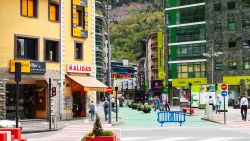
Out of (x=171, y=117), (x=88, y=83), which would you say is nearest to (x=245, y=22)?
(x=88, y=83)

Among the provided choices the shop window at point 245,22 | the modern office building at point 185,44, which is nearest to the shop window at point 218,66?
the modern office building at point 185,44

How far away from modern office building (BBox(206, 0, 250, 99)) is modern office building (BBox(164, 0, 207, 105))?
165 cm

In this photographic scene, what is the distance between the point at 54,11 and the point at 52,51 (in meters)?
3.34

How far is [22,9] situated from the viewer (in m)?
39.3

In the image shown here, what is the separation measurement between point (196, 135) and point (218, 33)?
58399 millimetres

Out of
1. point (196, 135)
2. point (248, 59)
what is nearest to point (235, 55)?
point (248, 59)

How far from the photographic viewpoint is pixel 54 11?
42.3 m

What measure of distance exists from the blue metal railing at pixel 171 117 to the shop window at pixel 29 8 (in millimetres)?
13003

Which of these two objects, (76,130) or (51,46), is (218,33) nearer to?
(51,46)

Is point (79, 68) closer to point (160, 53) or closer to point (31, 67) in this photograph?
point (31, 67)

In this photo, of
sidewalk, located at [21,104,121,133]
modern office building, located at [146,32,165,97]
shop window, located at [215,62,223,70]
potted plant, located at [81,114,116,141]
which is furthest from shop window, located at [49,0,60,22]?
modern office building, located at [146,32,165,97]

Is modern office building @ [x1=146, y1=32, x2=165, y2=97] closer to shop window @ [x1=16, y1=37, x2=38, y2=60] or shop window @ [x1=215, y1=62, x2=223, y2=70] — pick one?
shop window @ [x1=215, y1=62, x2=223, y2=70]

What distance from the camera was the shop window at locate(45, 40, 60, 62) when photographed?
4131cm

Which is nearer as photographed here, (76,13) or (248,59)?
(76,13)
